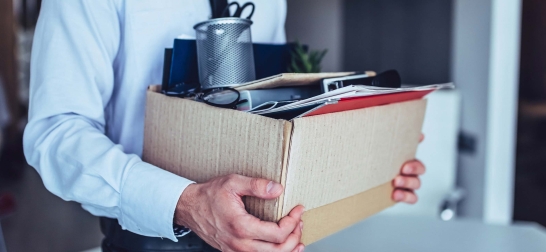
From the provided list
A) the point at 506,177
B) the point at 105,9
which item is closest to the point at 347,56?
the point at 506,177

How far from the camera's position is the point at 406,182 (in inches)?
35.5

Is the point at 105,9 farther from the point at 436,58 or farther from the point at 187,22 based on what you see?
the point at 436,58

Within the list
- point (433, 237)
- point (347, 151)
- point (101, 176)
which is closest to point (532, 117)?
point (433, 237)

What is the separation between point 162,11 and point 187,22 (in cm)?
5

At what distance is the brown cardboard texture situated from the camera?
0.59m

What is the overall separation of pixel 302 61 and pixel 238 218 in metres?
0.39

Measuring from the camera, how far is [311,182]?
635 millimetres

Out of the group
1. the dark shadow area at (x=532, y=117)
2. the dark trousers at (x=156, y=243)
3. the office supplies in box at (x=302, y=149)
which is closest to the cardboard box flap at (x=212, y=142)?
the office supplies in box at (x=302, y=149)

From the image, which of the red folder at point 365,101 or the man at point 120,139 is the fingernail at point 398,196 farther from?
the red folder at point 365,101

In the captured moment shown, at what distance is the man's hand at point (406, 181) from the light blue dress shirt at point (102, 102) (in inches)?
17.1

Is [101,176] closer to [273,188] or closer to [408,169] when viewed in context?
[273,188]

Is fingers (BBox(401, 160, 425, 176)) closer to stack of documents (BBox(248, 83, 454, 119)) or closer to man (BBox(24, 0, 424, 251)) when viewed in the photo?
man (BBox(24, 0, 424, 251))

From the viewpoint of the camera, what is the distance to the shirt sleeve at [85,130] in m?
0.69

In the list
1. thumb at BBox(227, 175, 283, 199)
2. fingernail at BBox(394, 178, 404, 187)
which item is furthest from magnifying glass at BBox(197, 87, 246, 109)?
fingernail at BBox(394, 178, 404, 187)
